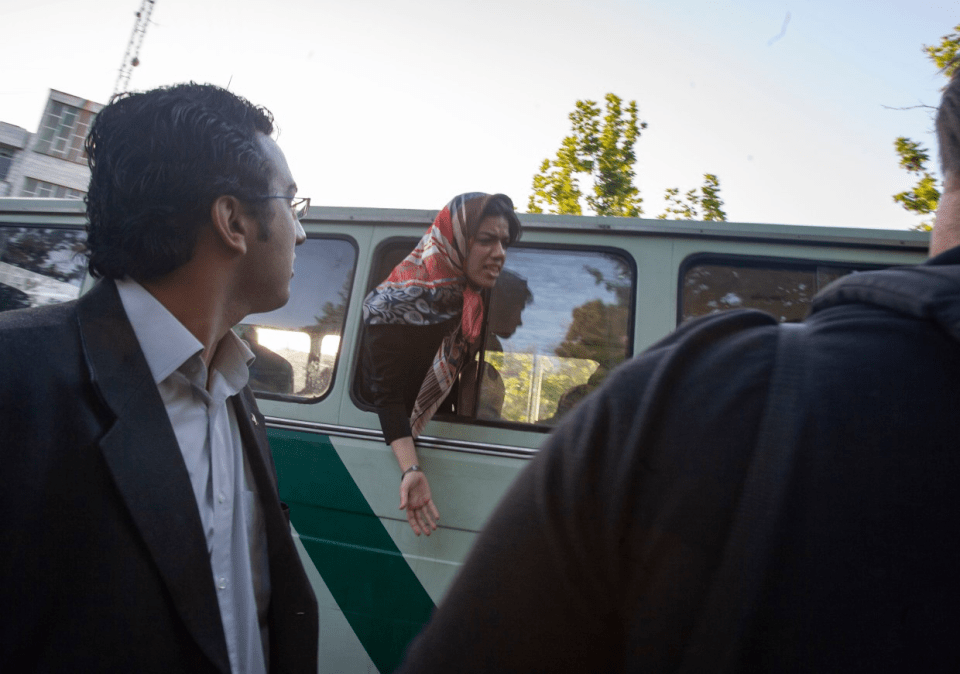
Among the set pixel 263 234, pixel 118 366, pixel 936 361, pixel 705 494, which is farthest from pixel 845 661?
pixel 263 234

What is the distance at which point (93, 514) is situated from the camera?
1.10 meters

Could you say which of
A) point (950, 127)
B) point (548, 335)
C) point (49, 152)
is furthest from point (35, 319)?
point (49, 152)

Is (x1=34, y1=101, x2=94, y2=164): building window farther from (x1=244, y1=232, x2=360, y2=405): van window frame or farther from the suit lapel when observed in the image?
the suit lapel

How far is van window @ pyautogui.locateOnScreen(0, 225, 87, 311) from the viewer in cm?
377

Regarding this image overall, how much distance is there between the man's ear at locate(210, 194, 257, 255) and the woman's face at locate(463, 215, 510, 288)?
147cm

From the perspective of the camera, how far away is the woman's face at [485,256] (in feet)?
9.70

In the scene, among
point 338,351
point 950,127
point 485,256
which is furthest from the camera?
point 338,351

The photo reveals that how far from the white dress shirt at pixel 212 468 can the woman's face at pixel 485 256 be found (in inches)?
64.1

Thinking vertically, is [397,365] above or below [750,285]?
below

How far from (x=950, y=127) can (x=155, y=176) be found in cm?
154

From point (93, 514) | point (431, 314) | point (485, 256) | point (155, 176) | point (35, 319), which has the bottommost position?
point (93, 514)

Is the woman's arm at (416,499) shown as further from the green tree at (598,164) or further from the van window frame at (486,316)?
the green tree at (598,164)

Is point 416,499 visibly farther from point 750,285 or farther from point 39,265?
point 39,265

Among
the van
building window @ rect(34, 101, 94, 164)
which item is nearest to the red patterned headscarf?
the van
